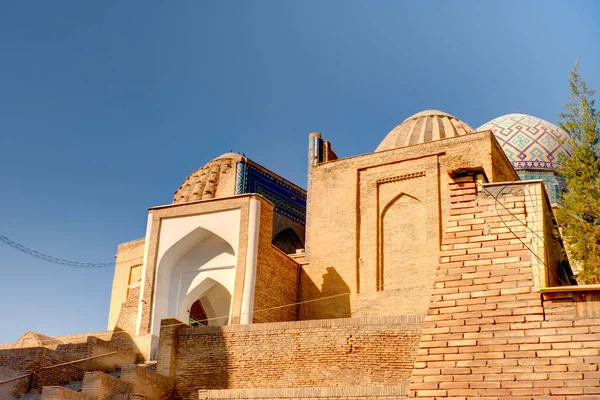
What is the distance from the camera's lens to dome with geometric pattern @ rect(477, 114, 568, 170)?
19875mm

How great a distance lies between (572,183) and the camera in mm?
9312

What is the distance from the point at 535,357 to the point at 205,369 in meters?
6.60

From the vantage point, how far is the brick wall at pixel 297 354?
360 inches

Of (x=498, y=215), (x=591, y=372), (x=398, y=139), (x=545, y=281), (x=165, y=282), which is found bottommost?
(x=591, y=372)

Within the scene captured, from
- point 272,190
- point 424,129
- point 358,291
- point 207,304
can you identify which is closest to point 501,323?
point 358,291

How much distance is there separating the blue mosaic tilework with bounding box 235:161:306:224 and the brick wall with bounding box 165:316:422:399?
26.4 feet

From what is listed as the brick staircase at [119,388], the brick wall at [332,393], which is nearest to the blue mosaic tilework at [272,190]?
the brick staircase at [119,388]

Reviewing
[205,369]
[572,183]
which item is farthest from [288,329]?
[572,183]

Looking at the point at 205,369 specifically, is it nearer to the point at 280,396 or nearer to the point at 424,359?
the point at 280,396

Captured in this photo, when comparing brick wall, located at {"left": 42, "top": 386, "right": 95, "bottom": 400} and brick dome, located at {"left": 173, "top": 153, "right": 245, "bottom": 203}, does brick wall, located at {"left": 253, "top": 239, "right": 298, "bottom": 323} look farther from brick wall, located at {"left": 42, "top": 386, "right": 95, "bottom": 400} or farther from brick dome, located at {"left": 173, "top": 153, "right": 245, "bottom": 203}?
brick wall, located at {"left": 42, "top": 386, "right": 95, "bottom": 400}

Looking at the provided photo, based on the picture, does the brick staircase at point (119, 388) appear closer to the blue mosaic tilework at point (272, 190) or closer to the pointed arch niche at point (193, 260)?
the pointed arch niche at point (193, 260)

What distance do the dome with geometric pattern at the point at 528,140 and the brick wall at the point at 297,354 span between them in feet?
37.6

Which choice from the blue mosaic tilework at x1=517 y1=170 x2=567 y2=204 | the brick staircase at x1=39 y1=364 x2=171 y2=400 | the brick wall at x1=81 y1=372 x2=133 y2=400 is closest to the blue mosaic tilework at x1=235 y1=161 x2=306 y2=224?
the blue mosaic tilework at x1=517 y1=170 x2=567 y2=204

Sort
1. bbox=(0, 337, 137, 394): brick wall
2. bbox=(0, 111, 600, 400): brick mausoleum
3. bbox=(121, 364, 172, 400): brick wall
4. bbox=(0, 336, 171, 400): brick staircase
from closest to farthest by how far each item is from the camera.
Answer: bbox=(0, 111, 600, 400): brick mausoleum, bbox=(0, 336, 171, 400): brick staircase, bbox=(121, 364, 172, 400): brick wall, bbox=(0, 337, 137, 394): brick wall
